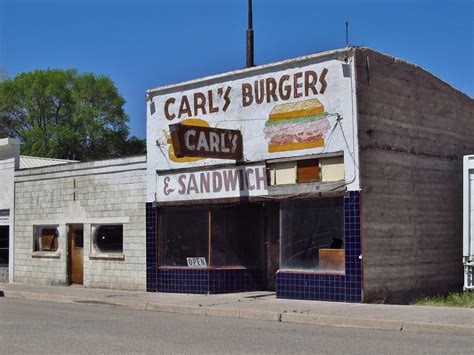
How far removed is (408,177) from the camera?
1652 cm

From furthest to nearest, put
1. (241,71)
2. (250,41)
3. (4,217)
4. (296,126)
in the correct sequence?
(4,217)
(250,41)
(241,71)
(296,126)

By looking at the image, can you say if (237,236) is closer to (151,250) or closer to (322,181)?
(151,250)

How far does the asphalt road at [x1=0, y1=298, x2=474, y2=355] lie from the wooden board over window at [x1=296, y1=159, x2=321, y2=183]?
3961mm

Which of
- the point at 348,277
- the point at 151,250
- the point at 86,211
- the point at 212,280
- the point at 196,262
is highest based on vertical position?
the point at 86,211

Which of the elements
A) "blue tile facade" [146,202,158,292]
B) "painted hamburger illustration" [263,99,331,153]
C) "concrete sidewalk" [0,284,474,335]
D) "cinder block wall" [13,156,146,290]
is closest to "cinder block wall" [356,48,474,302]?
"painted hamburger illustration" [263,99,331,153]

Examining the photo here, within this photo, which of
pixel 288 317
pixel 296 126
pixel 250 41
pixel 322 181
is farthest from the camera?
pixel 250 41

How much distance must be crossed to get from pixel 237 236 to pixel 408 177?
4.77 meters

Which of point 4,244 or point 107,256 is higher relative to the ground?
point 4,244

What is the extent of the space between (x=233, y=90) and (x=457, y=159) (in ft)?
20.1

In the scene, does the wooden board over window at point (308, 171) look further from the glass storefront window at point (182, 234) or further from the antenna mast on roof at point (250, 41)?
the antenna mast on roof at point (250, 41)

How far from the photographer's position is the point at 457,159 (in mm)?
18344

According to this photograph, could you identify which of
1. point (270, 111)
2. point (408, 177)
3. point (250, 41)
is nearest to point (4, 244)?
point (250, 41)

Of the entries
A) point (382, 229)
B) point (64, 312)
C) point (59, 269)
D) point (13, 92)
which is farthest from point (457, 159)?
point (13, 92)

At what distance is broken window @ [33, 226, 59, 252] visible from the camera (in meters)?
23.1
